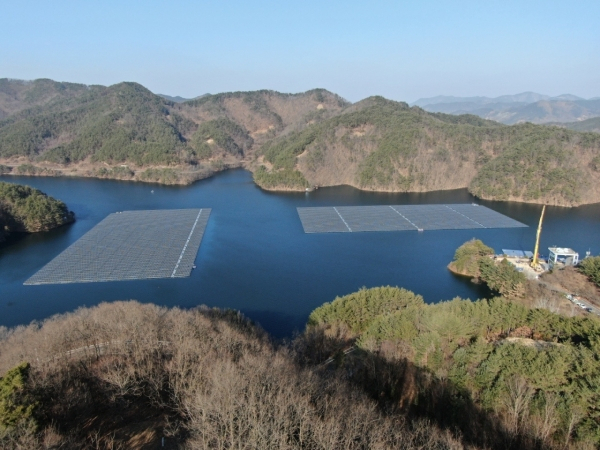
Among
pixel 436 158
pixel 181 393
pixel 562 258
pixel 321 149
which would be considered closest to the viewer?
pixel 181 393

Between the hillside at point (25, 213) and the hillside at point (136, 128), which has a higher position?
the hillside at point (136, 128)

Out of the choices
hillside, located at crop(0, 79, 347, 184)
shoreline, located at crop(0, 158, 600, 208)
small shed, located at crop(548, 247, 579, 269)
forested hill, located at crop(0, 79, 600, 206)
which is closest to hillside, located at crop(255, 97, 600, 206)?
forested hill, located at crop(0, 79, 600, 206)

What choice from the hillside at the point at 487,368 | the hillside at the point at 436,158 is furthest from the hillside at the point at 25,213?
the hillside at the point at 487,368

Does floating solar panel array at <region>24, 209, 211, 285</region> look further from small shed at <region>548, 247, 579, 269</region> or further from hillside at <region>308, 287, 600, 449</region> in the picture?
small shed at <region>548, 247, 579, 269</region>

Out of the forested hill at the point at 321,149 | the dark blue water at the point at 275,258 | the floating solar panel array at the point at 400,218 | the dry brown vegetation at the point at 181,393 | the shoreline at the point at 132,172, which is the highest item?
the forested hill at the point at 321,149

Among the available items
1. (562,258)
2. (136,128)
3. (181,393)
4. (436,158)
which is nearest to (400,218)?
(562,258)

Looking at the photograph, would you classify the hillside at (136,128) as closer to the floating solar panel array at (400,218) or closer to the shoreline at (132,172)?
the shoreline at (132,172)

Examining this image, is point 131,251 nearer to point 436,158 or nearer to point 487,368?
point 487,368
